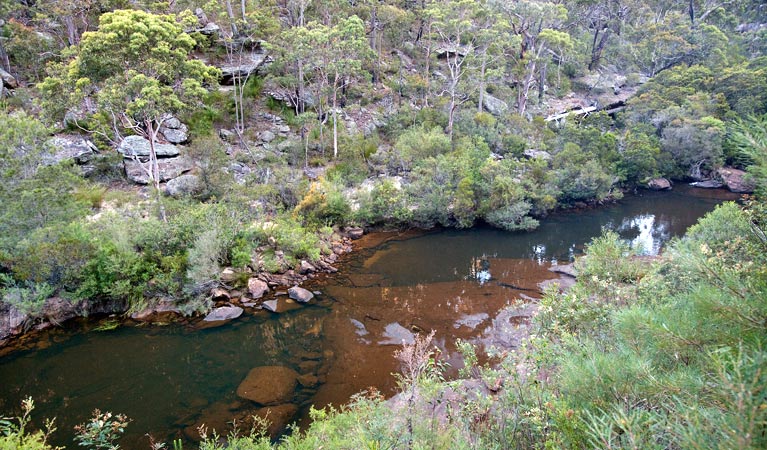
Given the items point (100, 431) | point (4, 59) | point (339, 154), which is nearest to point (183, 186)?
point (339, 154)

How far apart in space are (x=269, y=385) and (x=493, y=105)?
27957mm

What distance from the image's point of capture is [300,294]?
13758 millimetres

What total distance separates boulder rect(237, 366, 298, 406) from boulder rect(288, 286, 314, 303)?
3.41 metres

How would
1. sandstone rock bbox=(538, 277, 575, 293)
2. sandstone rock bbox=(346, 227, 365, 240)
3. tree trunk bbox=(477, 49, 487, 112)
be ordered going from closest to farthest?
sandstone rock bbox=(538, 277, 575, 293), sandstone rock bbox=(346, 227, 365, 240), tree trunk bbox=(477, 49, 487, 112)

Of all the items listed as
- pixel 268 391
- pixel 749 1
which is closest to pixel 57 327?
pixel 268 391

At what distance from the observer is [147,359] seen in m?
10.6

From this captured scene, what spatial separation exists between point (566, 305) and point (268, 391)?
7.21 meters

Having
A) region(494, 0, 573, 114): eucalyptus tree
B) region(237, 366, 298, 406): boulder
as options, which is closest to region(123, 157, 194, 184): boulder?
region(237, 366, 298, 406): boulder

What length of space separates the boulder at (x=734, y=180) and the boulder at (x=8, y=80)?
42963mm

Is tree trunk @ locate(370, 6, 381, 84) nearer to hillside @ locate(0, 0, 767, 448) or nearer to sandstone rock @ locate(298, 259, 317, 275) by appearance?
hillside @ locate(0, 0, 767, 448)

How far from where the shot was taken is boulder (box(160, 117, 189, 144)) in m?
20.5

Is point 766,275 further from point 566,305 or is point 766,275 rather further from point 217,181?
point 217,181

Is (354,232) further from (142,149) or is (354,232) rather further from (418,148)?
(142,149)

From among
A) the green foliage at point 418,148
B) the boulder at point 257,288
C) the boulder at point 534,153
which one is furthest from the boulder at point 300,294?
the boulder at point 534,153
